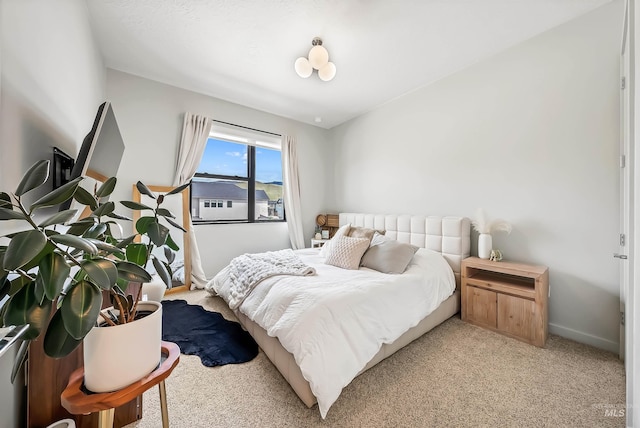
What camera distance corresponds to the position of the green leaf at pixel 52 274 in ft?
1.69

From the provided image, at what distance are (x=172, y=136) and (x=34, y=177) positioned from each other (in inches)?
125

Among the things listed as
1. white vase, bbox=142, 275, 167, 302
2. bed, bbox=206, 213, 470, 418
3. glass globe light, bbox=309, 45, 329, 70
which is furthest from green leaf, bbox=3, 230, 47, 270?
glass globe light, bbox=309, 45, 329, 70

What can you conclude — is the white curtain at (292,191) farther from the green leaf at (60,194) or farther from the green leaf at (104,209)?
the green leaf at (60,194)

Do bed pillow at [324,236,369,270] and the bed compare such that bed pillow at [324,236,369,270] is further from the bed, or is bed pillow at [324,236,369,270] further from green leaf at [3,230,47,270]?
green leaf at [3,230,47,270]

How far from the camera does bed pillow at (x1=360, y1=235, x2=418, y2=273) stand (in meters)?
2.37

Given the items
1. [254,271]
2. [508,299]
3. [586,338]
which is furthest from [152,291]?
[586,338]

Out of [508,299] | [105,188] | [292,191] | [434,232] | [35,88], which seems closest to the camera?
[105,188]

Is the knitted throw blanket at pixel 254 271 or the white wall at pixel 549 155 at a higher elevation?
the white wall at pixel 549 155

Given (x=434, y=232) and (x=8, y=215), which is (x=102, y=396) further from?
(x=434, y=232)

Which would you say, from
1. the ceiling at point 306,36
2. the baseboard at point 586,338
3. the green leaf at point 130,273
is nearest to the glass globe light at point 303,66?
the ceiling at point 306,36

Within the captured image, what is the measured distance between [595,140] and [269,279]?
3.04 m

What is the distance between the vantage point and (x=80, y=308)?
0.58 m

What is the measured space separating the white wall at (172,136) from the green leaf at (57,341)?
291 cm

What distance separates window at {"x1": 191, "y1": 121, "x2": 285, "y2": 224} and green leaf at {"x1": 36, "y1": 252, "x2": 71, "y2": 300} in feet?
10.8
